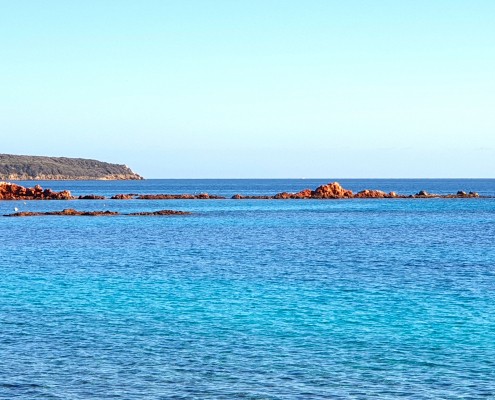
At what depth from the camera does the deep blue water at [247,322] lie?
1867 centimetres

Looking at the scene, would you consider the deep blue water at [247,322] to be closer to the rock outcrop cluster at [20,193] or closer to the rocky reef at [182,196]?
the rock outcrop cluster at [20,193]

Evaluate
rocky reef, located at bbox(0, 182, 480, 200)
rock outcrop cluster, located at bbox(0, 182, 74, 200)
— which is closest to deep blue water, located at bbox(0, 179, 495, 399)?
rock outcrop cluster, located at bbox(0, 182, 74, 200)

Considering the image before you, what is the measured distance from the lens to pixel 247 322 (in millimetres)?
25984

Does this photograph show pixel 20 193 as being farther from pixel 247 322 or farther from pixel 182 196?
pixel 247 322

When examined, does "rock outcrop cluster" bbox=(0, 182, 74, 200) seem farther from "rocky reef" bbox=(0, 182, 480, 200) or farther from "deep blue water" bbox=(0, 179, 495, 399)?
"deep blue water" bbox=(0, 179, 495, 399)

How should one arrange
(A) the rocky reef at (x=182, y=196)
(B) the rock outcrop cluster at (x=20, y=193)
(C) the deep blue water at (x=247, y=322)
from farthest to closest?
1. (A) the rocky reef at (x=182, y=196)
2. (B) the rock outcrop cluster at (x=20, y=193)
3. (C) the deep blue water at (x=247, y=322)

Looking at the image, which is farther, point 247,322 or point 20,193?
point 20,193

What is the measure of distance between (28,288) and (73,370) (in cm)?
1459

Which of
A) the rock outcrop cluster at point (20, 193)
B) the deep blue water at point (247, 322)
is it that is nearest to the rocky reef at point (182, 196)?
the rock outcrop cluster at point (20, 193)

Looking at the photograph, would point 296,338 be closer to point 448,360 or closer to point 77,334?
point 448,360

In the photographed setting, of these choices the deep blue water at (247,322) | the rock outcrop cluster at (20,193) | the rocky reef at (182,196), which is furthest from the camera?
the rocky reef at (182,196)

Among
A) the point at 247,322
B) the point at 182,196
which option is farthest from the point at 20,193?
the point at 247,322

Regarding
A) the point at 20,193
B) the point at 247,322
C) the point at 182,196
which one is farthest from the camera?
the point at 182,196

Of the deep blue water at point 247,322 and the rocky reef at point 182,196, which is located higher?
the rocky reef at point 182,196
